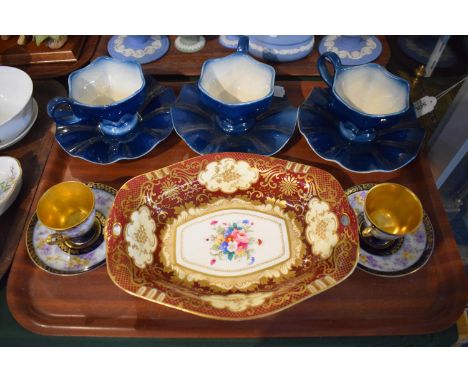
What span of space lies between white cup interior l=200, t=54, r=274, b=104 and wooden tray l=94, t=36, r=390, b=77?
7.0 inches

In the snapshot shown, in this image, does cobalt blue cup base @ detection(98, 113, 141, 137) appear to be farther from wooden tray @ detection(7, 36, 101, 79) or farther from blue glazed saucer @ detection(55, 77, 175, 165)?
wooden tray @ detection(7, 36, 101, 79)

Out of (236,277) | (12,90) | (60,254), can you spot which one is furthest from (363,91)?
(12,90)

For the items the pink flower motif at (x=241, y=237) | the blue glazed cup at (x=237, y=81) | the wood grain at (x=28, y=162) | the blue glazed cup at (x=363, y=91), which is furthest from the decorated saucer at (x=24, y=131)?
the blue glazed cup at (x=363, y=91)

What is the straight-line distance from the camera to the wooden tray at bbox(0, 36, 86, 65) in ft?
3.26

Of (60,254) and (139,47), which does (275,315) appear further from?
(139,47)

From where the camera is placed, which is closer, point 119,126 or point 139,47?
point 119,126

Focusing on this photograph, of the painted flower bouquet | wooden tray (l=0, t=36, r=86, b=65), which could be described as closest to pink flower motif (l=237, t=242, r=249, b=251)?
the painted flower bouquet

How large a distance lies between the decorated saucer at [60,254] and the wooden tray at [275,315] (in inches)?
0.6

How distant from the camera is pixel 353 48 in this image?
1.01m

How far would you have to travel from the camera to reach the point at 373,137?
800mm

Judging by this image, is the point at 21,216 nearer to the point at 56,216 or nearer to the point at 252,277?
the point at 56,216

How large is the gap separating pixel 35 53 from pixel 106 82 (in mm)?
302

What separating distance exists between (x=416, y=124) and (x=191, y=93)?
0.49 m

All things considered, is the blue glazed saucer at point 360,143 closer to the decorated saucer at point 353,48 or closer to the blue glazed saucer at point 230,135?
the blue glazed saucer at point 230,135
